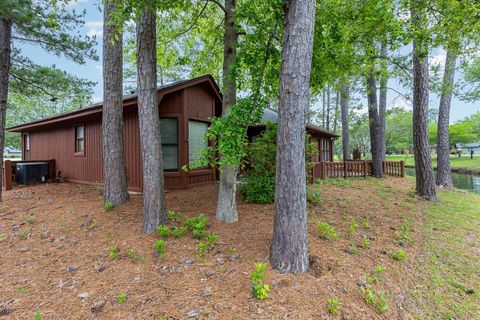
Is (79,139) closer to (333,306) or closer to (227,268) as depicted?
(227,268)

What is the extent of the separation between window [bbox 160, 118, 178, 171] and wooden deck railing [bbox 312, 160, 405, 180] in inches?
248

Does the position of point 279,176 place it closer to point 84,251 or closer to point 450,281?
point 450,281

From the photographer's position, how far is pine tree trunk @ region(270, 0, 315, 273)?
2.67m

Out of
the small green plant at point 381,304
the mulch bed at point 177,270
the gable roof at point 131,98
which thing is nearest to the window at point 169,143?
the gable roof at point 131,98

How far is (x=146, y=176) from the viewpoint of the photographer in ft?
12.6

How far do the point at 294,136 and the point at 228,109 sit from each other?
6.30ft

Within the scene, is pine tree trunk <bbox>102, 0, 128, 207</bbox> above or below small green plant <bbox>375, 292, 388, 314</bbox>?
above

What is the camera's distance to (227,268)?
2850 millimetres

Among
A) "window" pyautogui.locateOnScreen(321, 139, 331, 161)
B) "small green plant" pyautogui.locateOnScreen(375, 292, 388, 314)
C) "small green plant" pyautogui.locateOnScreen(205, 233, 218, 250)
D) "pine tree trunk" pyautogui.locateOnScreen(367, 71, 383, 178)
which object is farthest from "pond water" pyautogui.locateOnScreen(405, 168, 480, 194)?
"small green plant" pyautogui.locateOnScreen(205, 233, 218, 250)

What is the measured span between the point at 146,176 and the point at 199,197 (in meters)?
2.34

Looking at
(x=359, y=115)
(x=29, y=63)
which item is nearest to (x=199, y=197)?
(x=29, y=63)

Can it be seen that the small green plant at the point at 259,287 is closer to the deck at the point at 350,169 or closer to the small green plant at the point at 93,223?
the small green plant at the point at 93,223

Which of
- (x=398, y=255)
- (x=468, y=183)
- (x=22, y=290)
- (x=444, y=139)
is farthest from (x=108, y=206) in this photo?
(x=468, y=183)

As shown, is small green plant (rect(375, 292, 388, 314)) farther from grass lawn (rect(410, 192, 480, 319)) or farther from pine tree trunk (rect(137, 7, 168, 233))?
pine tree trunk (rect(137, 7, 168, 233))
